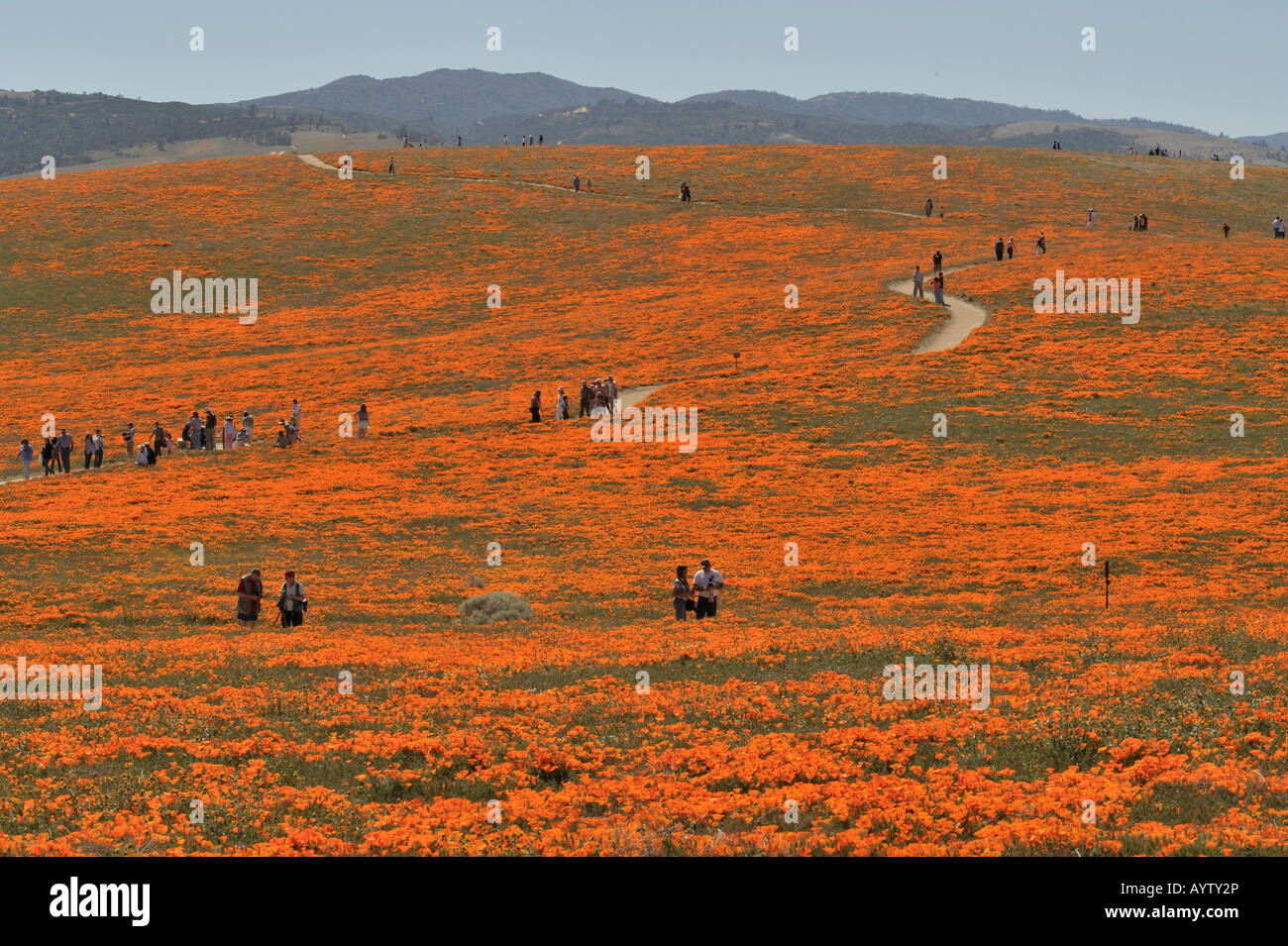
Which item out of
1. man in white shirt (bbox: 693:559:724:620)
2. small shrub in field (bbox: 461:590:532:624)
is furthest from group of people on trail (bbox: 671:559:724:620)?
small shrub in field (bbox: 461:590:532:624)

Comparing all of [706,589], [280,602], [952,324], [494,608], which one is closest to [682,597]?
[706,589]

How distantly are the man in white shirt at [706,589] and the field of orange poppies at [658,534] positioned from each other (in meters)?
0.90

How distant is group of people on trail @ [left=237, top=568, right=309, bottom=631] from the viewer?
31.3 meters

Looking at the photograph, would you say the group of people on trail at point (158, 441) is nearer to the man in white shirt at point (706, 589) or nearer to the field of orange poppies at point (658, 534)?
the field of orange poppies at point (658, 534)

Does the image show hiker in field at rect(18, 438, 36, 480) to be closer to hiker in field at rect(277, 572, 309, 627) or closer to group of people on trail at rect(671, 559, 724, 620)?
hiker in field at rect(277, 572, 309, 627)

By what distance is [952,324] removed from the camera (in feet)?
229

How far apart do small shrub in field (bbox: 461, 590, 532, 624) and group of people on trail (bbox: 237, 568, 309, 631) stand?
4259mm

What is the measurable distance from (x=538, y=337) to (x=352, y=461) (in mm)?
25447

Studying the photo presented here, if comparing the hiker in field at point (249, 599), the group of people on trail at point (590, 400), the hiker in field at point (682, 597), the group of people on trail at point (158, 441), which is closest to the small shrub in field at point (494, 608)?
the hiker in field at point (682, 597)

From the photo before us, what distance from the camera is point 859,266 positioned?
88.6m

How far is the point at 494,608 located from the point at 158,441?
29.0 metres

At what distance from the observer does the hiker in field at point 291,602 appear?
31.3m
